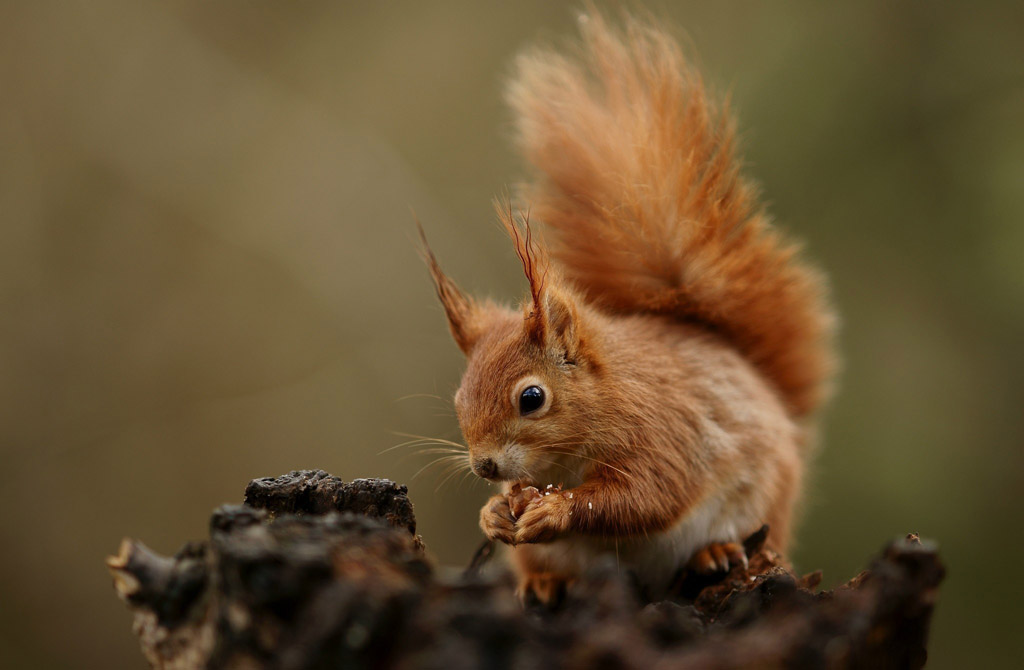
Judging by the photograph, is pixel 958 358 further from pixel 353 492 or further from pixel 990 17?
pixel 353 492

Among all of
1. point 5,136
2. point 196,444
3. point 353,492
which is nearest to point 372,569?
point 353,492

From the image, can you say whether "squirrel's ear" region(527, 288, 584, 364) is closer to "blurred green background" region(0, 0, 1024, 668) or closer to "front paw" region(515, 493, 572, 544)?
"front paw" region(515, 493, 572, 544)

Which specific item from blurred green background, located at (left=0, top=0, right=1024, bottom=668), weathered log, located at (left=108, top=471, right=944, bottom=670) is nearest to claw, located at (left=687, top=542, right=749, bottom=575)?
weathered log, located at (left=108, top=471, right=944, bottom=670)

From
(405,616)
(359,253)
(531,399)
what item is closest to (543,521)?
(531,399)

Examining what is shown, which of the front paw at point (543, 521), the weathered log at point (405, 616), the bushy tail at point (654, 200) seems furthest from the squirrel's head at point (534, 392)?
the weathered log at point (405, 616)

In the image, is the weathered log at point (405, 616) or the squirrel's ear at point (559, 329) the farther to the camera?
the squirrel's ear at point (559, 329)

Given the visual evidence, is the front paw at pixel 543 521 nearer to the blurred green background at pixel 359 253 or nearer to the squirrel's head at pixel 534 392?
the squirrel's head at pixel 534 392
